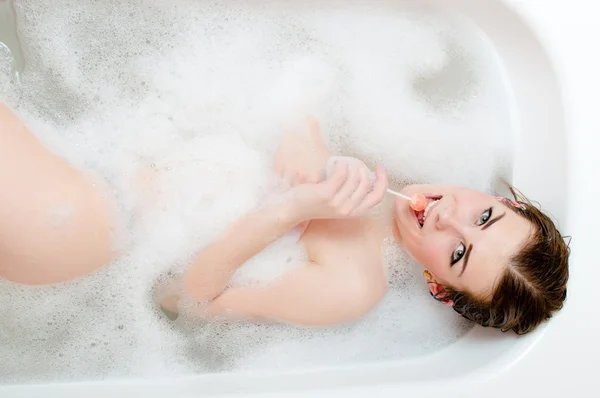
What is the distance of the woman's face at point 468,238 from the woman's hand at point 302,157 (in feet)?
0.69

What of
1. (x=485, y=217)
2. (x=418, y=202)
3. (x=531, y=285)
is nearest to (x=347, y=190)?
(x=418, y=202)

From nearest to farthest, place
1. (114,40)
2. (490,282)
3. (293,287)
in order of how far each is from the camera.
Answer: (490,282) < (293,287) < (114,40)

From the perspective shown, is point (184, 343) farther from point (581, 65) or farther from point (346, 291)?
point (581, 65)

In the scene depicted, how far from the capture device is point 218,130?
1211 millimetres

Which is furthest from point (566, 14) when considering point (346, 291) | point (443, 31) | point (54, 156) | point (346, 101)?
point (54, 156)

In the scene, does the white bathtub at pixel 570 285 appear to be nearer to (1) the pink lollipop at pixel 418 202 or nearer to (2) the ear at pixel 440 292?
(2) the ear at pixel 440 292

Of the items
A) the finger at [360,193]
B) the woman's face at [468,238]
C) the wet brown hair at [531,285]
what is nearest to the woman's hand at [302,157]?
the finger at [360,193]

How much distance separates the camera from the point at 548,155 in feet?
3.84

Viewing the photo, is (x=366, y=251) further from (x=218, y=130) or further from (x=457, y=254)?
(x=218, y=130)

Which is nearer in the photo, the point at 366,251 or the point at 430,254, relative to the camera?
the point at 430,254

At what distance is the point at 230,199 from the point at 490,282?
0.50 metres

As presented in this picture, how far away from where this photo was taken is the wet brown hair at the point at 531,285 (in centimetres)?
95

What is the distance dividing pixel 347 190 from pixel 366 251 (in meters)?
0.17

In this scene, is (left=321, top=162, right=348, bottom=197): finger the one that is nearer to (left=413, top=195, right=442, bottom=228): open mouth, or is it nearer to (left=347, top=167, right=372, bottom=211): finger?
(left=347, top=167, right=372, bottom=211): finger
